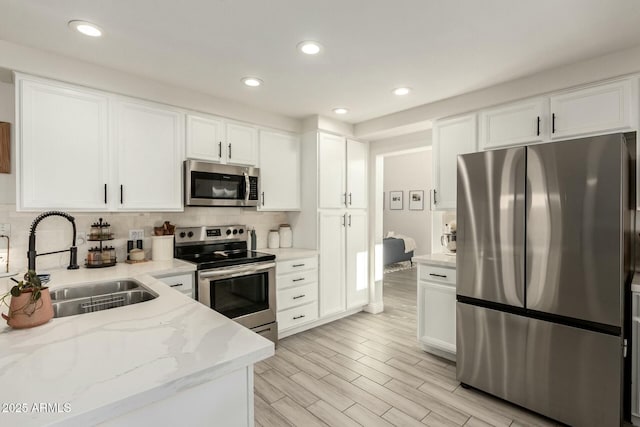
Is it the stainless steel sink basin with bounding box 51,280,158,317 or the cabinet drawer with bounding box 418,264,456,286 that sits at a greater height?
the stainless steel sink basin with bounding box 51,280,158,317

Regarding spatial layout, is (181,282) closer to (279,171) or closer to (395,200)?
(279,171)

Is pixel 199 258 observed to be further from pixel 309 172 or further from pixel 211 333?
pixel 211 333

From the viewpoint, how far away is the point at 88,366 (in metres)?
0.93

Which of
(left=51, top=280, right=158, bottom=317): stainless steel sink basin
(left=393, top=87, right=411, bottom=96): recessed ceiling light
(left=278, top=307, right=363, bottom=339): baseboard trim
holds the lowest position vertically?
(left=278, top=307, right=363, bottom=339): baseboard trim

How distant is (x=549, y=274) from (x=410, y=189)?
635 centimetres

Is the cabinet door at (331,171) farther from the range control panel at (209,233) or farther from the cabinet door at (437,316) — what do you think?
the cabinet door at (437,316)

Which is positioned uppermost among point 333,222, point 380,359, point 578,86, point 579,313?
point 578,86

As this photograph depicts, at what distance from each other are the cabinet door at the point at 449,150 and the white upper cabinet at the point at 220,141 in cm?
187

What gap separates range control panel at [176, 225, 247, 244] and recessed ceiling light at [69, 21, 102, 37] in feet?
5.63

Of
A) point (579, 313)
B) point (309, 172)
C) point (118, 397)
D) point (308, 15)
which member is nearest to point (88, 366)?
point (118, 397)

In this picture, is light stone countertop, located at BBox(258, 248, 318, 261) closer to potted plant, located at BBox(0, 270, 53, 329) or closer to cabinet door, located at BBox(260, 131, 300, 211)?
cabinet door, located at BBox(260, 131, 300, 211)

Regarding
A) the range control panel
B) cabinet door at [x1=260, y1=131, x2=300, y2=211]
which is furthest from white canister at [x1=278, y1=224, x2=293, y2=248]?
the range control panel

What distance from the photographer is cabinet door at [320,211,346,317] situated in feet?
12.2

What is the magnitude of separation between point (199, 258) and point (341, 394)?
5.54ft
